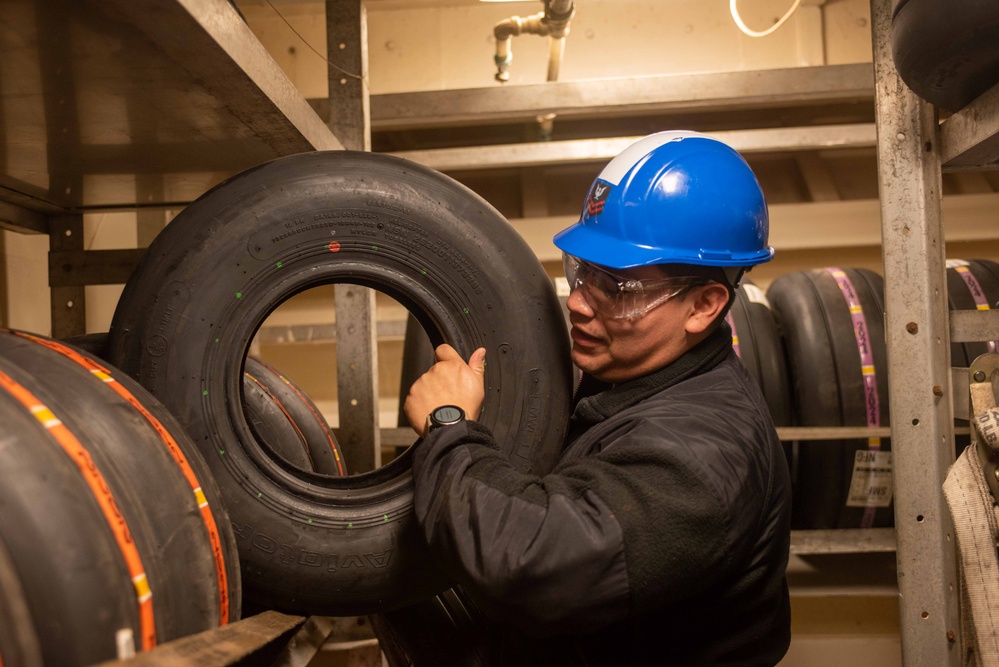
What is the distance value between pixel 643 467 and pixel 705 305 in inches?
14.8

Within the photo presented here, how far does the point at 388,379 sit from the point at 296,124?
8.71 feet

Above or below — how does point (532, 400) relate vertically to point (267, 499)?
above

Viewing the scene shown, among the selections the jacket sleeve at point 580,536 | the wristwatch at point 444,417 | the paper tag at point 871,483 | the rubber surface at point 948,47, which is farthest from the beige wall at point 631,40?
the jacket sleeve at point 580,536

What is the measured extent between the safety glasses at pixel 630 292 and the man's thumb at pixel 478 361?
225 millimetres

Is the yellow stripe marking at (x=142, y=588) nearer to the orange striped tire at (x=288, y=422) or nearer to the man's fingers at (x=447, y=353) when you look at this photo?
the man's fingers at (x=447, y=353)

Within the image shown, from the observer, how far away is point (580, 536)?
92 centimetres

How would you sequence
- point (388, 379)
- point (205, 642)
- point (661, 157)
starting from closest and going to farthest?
point (205, 642) < point (661, 157) < point (388, 379)

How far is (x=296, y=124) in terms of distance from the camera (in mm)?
1325

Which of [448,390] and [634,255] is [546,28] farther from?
[448,390]

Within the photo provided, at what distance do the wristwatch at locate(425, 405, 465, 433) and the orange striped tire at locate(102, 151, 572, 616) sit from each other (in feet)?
0.36

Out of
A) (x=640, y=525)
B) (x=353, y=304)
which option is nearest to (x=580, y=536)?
(x=640, y=525)

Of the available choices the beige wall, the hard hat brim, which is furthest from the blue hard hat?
the beige wall

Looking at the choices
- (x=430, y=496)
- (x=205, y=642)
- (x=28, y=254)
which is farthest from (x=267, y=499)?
(x=28, y=254)

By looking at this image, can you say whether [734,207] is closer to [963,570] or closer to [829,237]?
[963,570]
